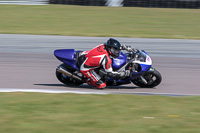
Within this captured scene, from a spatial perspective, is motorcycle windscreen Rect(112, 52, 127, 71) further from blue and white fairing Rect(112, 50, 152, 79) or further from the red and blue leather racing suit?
the red and blue leather racing suit

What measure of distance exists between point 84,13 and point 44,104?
50.0 feet

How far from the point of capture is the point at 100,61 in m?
8.88

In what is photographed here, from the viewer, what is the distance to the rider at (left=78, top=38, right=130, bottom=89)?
8.85 m

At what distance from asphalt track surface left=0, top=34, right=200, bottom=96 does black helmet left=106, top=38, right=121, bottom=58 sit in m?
0.88

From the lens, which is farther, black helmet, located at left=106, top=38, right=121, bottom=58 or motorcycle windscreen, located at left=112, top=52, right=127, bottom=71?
motorcycle windscreen, located at left=112, top=52, right=127, bottom=71

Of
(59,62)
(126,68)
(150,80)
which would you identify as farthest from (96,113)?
(59,62)

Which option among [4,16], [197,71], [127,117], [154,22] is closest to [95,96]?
[127,117]

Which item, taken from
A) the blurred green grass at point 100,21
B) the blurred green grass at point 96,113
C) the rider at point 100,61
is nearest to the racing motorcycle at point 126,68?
the rider at point 100,61

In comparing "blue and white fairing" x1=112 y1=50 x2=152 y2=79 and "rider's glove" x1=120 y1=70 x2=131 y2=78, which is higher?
"blue and white fairing" x1=112 y1=50 x2=152 y2=79

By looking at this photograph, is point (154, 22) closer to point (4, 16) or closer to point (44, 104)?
point (4, 16)

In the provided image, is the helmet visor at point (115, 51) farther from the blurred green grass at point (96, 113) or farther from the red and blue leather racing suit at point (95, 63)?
the blurred green grass at point (96, 113)

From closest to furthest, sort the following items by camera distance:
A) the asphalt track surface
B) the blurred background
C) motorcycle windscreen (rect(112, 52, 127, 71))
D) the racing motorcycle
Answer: the racing motorcycle, motorcycle windscreen (rect(112, 52, 127, 71)), the asphalt track surface, the blurred background

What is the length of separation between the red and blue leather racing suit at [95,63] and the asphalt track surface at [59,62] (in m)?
0.26

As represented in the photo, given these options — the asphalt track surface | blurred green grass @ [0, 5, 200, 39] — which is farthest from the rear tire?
blurred green grass @ [0, 5, 200, 39]
